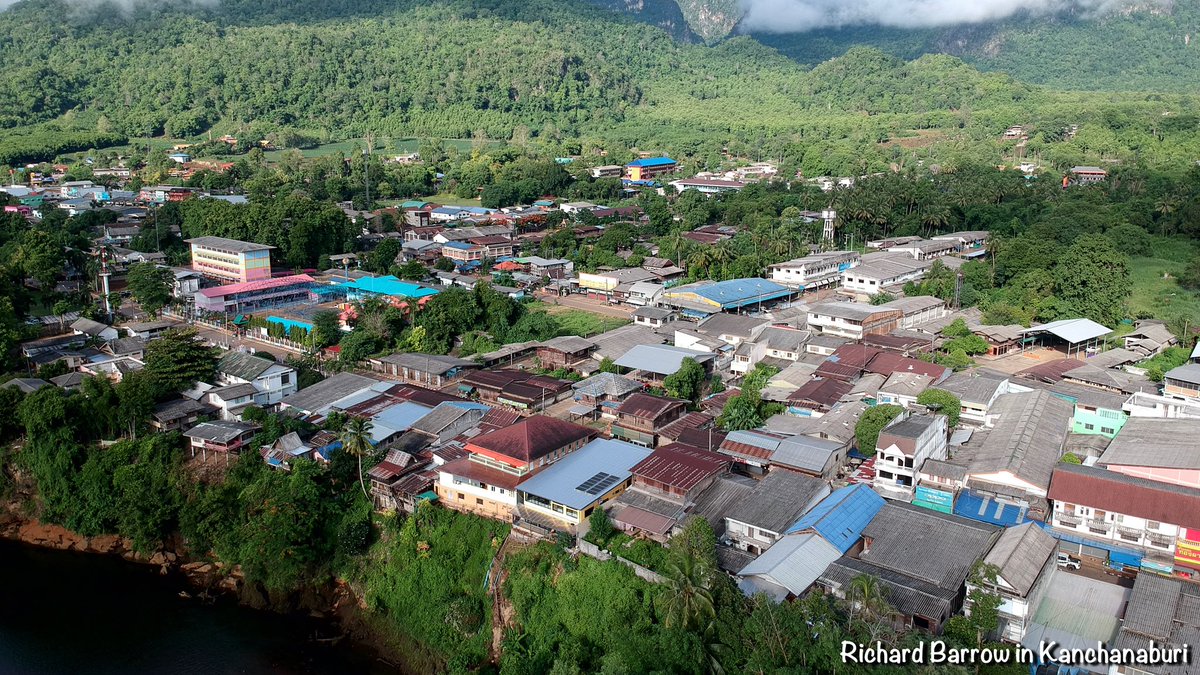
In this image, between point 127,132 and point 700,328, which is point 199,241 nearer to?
point 700,328

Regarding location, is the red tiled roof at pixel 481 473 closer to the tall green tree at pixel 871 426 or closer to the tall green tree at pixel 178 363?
the tall green tree at pixel 871 426

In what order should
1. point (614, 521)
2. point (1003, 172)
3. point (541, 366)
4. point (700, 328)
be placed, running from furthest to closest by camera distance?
point (1003, 172)
point (700, 328)
point (541, 366)
point (614, 521)

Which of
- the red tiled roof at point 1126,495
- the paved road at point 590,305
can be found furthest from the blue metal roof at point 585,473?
the paved road at point 590,305

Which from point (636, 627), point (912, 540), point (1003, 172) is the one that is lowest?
point (636, 627)

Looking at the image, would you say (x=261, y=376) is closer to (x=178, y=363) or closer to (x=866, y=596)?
(x=178, y=363)

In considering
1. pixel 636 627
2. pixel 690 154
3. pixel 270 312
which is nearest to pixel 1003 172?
pixel 690 154

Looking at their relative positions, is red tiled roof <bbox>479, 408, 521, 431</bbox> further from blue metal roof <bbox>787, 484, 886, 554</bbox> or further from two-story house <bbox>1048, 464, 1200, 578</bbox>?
two-story house <bbox>1048, 464, 1200, 578</bbox>
